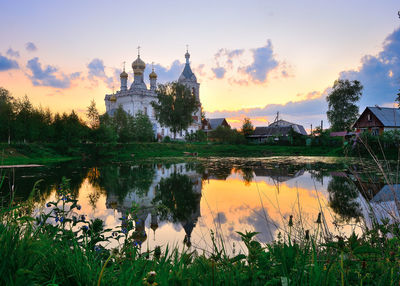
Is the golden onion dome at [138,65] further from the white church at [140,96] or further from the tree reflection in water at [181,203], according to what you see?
the tree reflection in water at [181,203]

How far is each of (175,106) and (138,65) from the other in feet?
74.9

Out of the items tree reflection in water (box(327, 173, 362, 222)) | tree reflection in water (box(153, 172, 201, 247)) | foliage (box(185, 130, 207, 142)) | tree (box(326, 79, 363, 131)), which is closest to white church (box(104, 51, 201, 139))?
foliage (box(185, 130, 207, 142))

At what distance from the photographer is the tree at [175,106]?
155 ft

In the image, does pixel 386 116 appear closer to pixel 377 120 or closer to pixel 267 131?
pixel 377 120

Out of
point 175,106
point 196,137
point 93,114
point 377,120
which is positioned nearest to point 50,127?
point 93,114

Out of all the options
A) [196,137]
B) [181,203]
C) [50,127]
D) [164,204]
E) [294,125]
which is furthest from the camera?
[294,125]

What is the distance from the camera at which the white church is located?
6112 cm

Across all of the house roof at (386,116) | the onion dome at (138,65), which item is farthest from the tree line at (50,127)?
the house roof at (386,116)

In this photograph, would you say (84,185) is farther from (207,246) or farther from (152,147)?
(152,147)

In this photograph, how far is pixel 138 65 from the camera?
2557 inches

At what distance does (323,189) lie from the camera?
373 inches

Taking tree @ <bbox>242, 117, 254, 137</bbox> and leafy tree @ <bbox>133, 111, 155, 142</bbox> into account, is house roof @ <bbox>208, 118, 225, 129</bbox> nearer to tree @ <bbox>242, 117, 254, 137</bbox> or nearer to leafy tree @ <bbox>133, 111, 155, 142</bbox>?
tree @ <bbox>242, 117, 254, 137</bbox>

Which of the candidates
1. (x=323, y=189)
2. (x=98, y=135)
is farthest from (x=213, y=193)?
(x=98, y=135)

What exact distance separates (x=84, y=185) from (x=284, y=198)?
23.5ft
